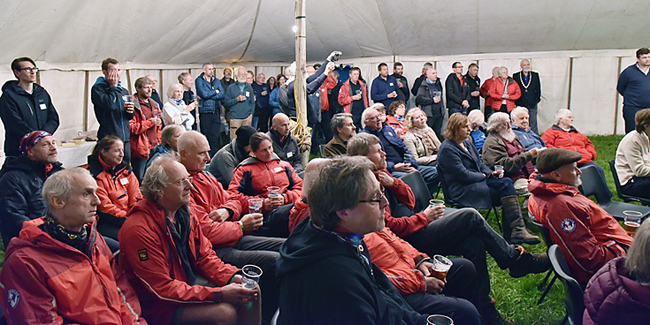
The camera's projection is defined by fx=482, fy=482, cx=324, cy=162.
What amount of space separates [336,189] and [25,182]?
2.73 meters

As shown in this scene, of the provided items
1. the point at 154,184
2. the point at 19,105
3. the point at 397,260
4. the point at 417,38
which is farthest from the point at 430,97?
the point at 154,184

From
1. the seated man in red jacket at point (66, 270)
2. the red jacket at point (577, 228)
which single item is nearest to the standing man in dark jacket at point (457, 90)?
the red jacket at point (577, 228)

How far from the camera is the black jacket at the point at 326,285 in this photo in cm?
152

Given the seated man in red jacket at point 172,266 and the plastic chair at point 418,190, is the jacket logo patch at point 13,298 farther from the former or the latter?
the plastic chair at point 418,190

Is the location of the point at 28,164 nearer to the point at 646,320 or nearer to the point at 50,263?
the point at 50,263

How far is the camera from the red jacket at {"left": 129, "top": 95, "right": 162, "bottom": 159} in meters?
5.49

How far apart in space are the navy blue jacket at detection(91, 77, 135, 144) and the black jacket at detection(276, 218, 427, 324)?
4.13 meters

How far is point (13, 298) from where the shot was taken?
1.82 metres

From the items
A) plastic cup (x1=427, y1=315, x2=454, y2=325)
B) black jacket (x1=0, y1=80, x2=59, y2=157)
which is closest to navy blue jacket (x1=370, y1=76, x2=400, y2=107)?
black jacket (x1=0, y1=80, x2=59, y2=157)

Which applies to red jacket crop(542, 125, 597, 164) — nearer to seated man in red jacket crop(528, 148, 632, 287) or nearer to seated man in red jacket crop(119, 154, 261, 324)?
seated man in red jacket crop(528, 148, 632, 287)

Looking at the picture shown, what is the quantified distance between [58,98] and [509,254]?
22.1ft

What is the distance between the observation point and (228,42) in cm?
1100

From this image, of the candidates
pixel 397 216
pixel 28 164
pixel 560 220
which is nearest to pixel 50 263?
pixel 28 164

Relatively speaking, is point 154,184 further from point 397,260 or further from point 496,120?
point 496,120
